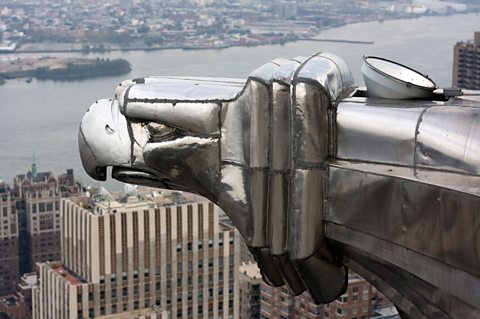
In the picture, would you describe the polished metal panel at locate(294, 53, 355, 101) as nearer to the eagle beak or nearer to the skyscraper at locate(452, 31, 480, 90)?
the eagle beak

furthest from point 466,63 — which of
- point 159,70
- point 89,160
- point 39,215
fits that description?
point 89,160

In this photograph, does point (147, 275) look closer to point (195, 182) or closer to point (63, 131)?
point (63, 131)

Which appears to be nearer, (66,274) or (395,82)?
(395,82)

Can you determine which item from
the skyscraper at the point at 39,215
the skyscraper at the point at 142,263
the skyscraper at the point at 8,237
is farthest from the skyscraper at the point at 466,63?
the skyscraper at the point at 142,263

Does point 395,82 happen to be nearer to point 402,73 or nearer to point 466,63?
point 402,73

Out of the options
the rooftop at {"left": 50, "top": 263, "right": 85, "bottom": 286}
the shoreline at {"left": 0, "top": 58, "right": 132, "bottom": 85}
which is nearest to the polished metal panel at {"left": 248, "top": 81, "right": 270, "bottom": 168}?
the rooftop at {"left": 50, "top": 263, "right": 85, "bottom": 286}

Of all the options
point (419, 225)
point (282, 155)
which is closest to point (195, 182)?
point (282, 155)

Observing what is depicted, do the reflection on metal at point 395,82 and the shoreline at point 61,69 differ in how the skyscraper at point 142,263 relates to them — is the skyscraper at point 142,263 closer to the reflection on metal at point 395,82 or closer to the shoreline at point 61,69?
the reflection on metal at point 395,82
